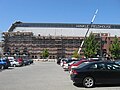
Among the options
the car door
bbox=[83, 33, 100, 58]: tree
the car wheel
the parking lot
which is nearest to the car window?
the car door

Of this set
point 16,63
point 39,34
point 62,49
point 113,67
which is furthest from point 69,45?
point 113,67

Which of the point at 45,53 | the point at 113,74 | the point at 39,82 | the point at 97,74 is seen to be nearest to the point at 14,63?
the point at 39,82

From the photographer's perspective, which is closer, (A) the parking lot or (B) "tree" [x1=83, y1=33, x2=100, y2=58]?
(A) the parking lot

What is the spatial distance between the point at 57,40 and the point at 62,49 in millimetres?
5692

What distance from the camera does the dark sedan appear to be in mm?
14953

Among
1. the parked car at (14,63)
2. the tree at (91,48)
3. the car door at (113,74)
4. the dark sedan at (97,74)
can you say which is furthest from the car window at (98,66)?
the tree at (91,48)

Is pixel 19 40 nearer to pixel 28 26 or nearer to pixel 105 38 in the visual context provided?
pixel 28 26

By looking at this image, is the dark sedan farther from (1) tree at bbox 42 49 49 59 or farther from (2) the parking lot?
(1) tree at bbox 42 49 49 59

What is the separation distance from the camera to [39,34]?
15962 cm

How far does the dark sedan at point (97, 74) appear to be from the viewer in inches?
589

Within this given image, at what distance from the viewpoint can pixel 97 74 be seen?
1495 centimetres

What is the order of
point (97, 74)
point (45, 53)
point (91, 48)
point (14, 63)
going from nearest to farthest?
point (97, 74) → point (14, 63) → point (91, 48) → point (45, 53)

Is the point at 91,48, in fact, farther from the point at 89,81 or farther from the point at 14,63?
the point at 89,81

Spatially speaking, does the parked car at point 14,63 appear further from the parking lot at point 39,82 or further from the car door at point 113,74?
the car door at point 113,74
